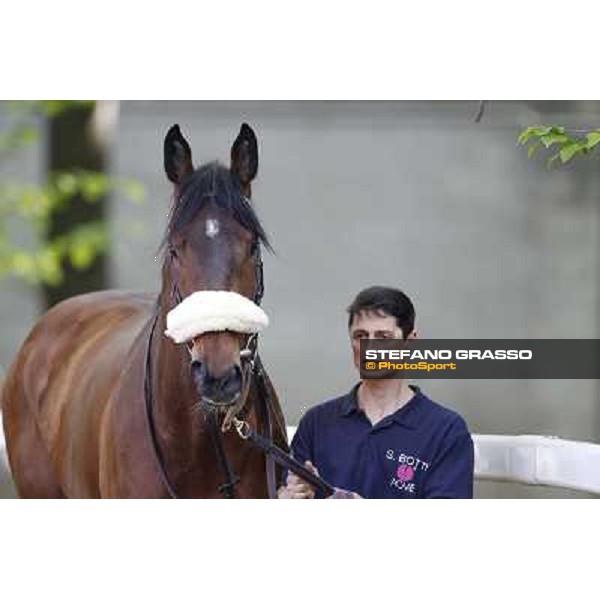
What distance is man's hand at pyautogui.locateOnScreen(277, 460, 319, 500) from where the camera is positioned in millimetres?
5590

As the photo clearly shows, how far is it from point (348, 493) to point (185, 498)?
56cm

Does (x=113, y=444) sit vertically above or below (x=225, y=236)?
below

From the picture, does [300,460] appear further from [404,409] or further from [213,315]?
[213,315]

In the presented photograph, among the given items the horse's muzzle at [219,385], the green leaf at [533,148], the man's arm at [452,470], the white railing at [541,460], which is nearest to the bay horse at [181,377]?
the horse's muzzle at [219,385]

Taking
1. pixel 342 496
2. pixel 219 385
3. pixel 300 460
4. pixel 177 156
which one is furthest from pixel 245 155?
pixel 342 496

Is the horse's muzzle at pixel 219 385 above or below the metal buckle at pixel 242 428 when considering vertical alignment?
above

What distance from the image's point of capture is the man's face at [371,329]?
19.0 ft

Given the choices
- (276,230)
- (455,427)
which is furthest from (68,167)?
(455,427)

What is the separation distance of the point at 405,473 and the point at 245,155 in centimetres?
116

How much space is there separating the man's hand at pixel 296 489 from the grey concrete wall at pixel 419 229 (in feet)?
0.91

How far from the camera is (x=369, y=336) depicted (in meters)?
5.79

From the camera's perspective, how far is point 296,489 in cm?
561

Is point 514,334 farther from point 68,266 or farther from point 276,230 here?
point 68,266

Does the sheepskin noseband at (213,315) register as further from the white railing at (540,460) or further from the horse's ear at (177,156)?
the white railing at (540,460)
